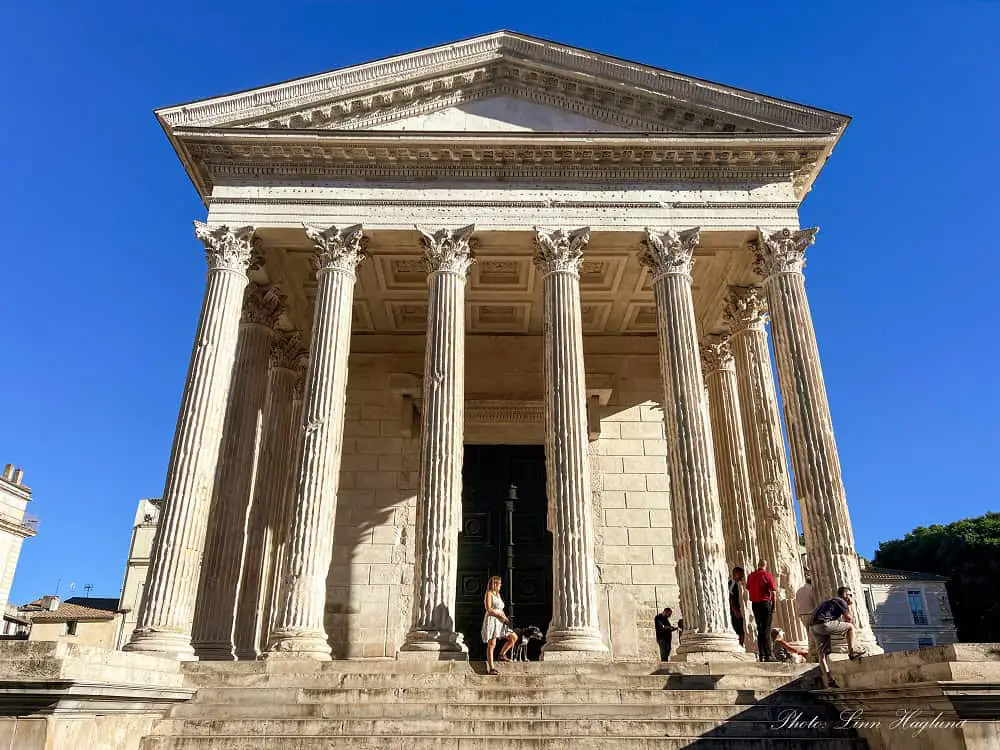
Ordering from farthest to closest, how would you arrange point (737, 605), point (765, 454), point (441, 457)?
point (765, 454) → point (737, 605) → point (441, 457)

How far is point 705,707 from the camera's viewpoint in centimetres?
935

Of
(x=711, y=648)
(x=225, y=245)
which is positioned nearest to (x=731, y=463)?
(x=711, y=648)

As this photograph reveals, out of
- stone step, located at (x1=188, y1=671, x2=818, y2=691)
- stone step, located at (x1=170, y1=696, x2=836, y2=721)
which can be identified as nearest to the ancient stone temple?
stone step, located at (x1=188, y1=671, x2=818, y2=691)

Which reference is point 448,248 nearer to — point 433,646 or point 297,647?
point 433,646

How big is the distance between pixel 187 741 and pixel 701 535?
27.3 ft

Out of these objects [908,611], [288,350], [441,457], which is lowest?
[908,611]

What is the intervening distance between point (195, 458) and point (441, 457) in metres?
4.47

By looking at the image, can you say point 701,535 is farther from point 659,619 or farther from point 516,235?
point 516,235

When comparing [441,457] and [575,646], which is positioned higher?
[441,457]

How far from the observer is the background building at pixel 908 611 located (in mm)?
39594

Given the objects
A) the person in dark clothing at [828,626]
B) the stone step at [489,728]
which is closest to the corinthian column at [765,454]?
the person in dark clothing at [828,626]

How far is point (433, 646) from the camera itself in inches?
439

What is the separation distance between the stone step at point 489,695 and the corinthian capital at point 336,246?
791 centimetres

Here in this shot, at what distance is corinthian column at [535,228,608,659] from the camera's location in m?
11.6
